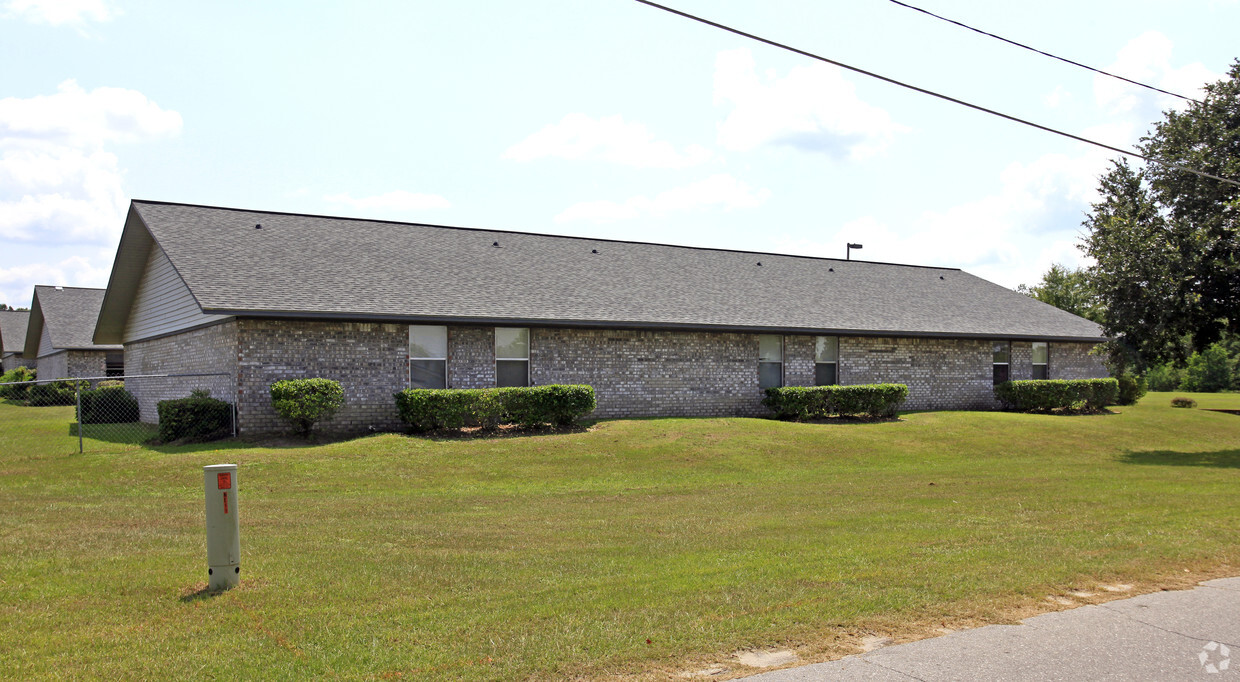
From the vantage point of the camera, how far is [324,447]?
18.1m

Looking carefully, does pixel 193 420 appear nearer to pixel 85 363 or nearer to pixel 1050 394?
pixel 85 363

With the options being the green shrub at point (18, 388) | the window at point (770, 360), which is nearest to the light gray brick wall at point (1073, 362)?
the window at point (770, 360)

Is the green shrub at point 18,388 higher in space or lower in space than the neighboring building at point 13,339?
lower

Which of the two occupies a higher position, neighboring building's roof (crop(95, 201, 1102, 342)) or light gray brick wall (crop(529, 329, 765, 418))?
neighboring building's roof (crop(95, 201, 1102, 342))

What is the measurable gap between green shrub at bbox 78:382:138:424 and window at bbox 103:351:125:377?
9.81 metres

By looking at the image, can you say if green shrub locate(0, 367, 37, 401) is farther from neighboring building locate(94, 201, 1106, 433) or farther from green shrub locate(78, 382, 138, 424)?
neighboring building locate(94, 201, 1106, 433)

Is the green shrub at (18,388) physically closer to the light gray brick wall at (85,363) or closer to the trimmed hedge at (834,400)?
the light gray brick wall at (85,363)

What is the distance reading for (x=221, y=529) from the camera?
285 inches

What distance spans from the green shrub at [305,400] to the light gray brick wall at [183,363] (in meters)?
1.46

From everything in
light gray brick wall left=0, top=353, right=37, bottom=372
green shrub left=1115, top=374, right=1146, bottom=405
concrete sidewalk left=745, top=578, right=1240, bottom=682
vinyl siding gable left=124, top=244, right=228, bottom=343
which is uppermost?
vinyl siding gable left=124, top=244, right=228, bottom=343

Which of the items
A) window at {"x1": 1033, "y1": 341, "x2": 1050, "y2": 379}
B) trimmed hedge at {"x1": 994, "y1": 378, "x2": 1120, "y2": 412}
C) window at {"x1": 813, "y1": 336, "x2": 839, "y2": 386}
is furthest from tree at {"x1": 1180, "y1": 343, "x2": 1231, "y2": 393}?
window at {"x1": 813, "y1": 336, "x2": 839, "y2": 386}

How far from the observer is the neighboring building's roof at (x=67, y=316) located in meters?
38.4

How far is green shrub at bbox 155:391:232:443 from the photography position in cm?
1900

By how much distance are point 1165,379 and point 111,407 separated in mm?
68742
